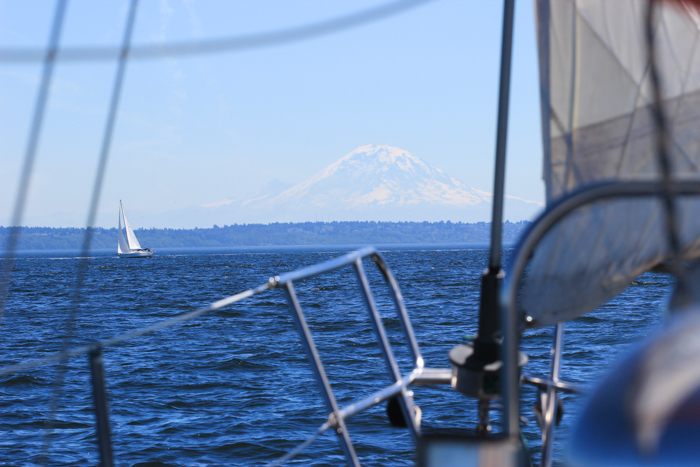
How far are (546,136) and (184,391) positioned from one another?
12192 millimetres

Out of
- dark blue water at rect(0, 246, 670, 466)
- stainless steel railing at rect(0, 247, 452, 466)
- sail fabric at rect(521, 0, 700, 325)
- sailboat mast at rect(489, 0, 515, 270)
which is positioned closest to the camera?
stainless steel railing at rect(0, 247, 452, 466)

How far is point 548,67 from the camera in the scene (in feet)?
9.05

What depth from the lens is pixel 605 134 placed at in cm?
264

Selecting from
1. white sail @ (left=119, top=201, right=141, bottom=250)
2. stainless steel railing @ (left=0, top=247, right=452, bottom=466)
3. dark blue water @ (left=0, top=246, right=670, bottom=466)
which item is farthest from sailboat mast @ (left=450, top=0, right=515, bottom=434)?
white sail @ (left=119, top=201, right=141, bottom=250)

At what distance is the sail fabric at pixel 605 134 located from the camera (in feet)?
7.69

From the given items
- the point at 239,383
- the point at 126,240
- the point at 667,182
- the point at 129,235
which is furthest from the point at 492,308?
the point at 126,240

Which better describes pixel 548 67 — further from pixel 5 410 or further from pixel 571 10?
pixel 5 410

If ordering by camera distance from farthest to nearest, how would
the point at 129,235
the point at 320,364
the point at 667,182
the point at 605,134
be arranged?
the point at 129,235 < the point at 605,134 < the point at 320,364 < the point at 667,182

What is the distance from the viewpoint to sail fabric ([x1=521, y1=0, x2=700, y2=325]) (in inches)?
92.3

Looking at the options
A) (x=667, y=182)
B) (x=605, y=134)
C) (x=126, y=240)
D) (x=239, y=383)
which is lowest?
(x=239, y=383)

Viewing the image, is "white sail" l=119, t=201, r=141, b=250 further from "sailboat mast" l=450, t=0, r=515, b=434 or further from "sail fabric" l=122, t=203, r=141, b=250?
"sailboat mast" l=450, t=0, r=515, b=434

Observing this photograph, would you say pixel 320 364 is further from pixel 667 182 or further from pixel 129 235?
pixel 129 235

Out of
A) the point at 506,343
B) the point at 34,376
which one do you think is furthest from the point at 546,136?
the point at 34,376

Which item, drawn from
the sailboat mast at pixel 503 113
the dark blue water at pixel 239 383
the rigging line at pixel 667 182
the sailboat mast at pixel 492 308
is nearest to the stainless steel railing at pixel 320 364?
the sailboat mast at pixel 492 308
